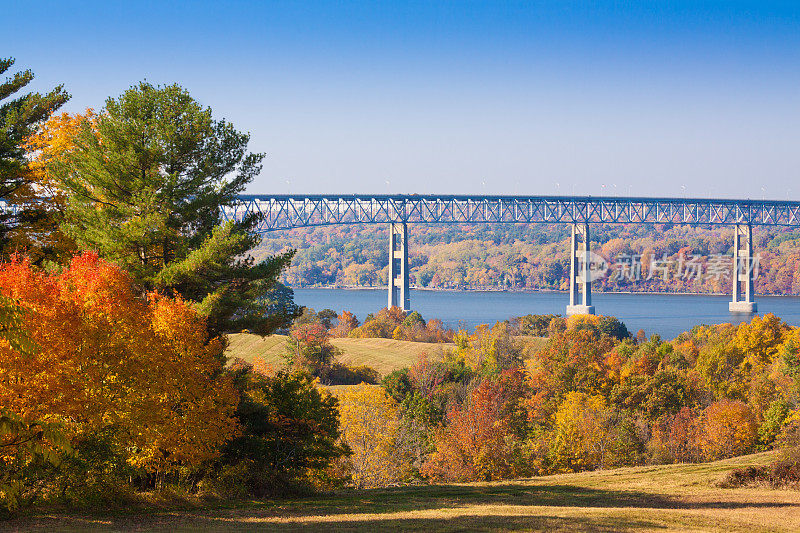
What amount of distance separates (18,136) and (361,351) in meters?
51.4

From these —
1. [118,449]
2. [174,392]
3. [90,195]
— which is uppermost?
[90,195]

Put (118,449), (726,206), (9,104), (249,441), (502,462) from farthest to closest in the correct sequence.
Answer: (726,206)
(502,462)
(9,104)
(249,441)
(118,449)

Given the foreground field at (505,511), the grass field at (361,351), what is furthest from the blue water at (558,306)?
the foreground field at (505,511)

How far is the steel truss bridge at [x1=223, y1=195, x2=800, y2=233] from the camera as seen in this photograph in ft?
388

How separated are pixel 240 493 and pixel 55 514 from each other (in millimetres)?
5534

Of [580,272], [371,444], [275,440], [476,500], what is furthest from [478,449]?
[580,272]

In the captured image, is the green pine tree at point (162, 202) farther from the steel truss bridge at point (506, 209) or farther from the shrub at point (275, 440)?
the steel truss bridge at point (506, 209)

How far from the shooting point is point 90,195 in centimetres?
2355

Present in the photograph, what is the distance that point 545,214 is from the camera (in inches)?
5167

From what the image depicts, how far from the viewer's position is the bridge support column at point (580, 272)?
407ft

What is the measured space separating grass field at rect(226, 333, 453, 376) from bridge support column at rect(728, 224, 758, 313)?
3303 inches

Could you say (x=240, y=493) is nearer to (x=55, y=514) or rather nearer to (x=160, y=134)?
(x=55, y=514)

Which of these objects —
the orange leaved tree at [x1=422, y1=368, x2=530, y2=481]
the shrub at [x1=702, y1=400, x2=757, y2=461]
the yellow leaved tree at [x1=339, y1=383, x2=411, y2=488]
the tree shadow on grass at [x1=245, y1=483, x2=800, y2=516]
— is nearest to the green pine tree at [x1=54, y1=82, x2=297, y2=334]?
the tree shadow on grass at [x1=245, y1=483, x2=800, y2=516]

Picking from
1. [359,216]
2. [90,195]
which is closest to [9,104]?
[90,195]
